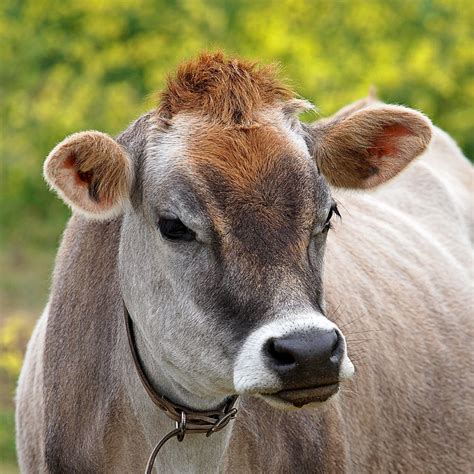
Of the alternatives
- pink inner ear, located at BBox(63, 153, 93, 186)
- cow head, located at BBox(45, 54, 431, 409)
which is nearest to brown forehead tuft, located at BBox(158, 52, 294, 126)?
cow head, located at BBox(45, 54, 431, 409)

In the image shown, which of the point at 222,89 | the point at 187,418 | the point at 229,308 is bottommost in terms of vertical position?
the point at 187,418

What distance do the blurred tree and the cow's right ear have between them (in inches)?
317

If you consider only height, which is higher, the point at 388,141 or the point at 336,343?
the point at 388,141

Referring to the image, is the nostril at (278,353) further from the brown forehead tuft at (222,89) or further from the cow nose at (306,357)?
the brown forehead tuft at (222,89)

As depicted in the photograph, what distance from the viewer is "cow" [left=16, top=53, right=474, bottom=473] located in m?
4.22

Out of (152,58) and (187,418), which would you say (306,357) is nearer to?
(187,418)

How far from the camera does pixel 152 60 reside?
13773 mm

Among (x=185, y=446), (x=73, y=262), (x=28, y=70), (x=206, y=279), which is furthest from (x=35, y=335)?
(x=28, y=70)

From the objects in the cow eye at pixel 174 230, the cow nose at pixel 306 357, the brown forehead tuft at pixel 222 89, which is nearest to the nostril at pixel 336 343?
the cow nose at pixel 306 357

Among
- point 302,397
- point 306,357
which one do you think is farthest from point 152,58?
point 306,357

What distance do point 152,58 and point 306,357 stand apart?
33.2 ft

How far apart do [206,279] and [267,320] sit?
1.16 ft

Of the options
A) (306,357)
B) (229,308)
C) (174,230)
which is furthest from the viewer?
(174,230)

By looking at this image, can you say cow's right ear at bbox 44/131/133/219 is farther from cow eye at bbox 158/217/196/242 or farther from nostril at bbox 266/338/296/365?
nostril at bbox 266/338/296/365
